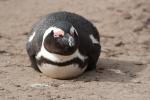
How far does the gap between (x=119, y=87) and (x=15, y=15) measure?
308 centimetres

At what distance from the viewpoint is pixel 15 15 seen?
326 inches

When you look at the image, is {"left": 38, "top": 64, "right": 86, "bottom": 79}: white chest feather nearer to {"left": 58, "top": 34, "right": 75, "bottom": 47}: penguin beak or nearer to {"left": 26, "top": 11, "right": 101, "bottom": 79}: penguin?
{"left": 26, "top": 11, "right": 101, "bottom": 79}: penguin

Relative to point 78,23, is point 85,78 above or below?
below

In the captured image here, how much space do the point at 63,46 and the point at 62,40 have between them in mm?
60

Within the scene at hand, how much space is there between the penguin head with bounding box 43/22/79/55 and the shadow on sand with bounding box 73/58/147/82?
16.5 inches

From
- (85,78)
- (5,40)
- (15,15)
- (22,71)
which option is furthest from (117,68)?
(15,15)

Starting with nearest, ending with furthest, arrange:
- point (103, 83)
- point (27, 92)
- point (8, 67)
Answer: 1. point (27, 92)
2. point (103, 83)
3. point (8, 67)

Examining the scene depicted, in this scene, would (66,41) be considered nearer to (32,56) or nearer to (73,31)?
(73,31)

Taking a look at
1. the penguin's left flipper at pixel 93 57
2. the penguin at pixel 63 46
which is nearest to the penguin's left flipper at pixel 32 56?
the penguin at pixel 63 46

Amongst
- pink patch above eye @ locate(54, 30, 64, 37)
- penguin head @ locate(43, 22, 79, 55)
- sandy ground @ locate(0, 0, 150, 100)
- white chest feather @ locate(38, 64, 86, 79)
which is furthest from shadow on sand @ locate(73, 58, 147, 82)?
pink patch above eye @ locate(54, 30, 64, 37)

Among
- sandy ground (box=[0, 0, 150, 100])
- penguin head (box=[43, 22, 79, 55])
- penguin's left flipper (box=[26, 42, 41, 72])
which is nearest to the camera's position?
sandy ground (box=[0, 0, 150, 100])

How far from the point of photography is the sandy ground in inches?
211

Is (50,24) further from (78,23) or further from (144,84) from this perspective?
(144,84)

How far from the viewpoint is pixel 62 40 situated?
548 centimetres
